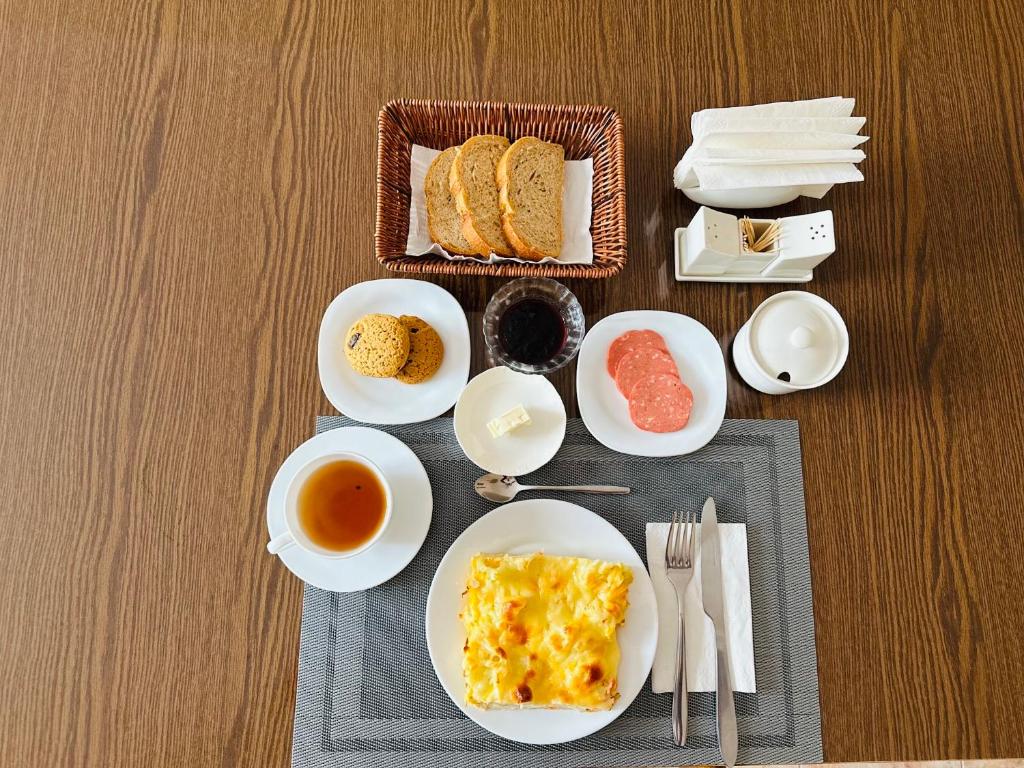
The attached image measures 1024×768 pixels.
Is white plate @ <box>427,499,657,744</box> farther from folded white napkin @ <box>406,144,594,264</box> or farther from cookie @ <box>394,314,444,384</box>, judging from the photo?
folded white napkin @ <box>406,144,594,264</box>

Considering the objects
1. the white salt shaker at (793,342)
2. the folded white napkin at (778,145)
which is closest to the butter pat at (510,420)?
the white salt shaker at (793,342)

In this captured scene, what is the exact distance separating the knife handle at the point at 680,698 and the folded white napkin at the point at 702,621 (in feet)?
0.04

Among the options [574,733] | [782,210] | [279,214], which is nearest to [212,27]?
[279,214]

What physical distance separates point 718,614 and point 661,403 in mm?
386

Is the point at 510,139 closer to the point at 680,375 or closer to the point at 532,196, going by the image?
the point at 532,196

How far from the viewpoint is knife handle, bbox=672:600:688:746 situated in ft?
3.53

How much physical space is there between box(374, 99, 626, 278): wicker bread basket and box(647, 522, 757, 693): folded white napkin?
1.75ft

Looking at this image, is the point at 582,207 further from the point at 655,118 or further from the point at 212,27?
the point at 212,27

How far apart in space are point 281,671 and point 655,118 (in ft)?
4.37

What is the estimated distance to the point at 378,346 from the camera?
1.12m

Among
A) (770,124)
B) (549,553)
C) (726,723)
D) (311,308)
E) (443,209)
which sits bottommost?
(726,723)

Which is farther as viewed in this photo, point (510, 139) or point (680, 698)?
point (510, 139)

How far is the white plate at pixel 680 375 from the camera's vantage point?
3.81ft

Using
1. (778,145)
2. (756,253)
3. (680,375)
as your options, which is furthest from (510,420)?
(778,145)
